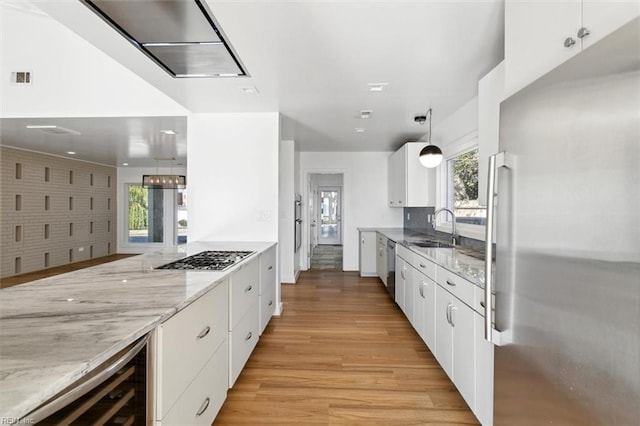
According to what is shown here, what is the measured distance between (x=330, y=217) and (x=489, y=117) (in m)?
10.6

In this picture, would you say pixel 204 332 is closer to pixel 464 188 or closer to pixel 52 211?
pixel 464 188

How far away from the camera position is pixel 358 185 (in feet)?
20.9

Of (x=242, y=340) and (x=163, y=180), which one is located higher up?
(x=163, y=180)

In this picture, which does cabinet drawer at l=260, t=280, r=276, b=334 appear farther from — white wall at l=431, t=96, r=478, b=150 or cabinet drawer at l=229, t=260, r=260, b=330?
white wall at l=431, t=96, r=478, b=150

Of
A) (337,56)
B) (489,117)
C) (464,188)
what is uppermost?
(337,56)

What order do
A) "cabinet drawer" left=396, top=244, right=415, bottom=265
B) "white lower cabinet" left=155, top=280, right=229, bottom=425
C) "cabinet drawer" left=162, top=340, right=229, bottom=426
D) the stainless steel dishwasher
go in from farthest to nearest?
the stainless steel dishwasher
"cabinet drawer" left=396, top=244, right=415, bottom=265
"cabinet drawer" left=162, top=340, right=229, bottom=426
"white lower cabinet" left=155, top=280, right=229, bottom=425

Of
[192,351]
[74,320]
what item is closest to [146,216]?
[192,351]

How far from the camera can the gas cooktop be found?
200 centimetres

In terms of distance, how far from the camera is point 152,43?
1802 mm

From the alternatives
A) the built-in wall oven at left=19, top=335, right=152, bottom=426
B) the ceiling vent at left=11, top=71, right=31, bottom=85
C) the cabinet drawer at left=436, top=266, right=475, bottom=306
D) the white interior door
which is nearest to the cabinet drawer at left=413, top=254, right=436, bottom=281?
the cabinet drawer at left=436, top=266, right=475, bottom=306

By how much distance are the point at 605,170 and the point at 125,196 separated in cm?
1033

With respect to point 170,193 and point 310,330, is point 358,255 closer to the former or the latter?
→ point 310,330

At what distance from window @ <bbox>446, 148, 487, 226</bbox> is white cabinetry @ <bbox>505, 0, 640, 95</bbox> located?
79.1 inches

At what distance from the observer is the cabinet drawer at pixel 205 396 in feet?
4.29
